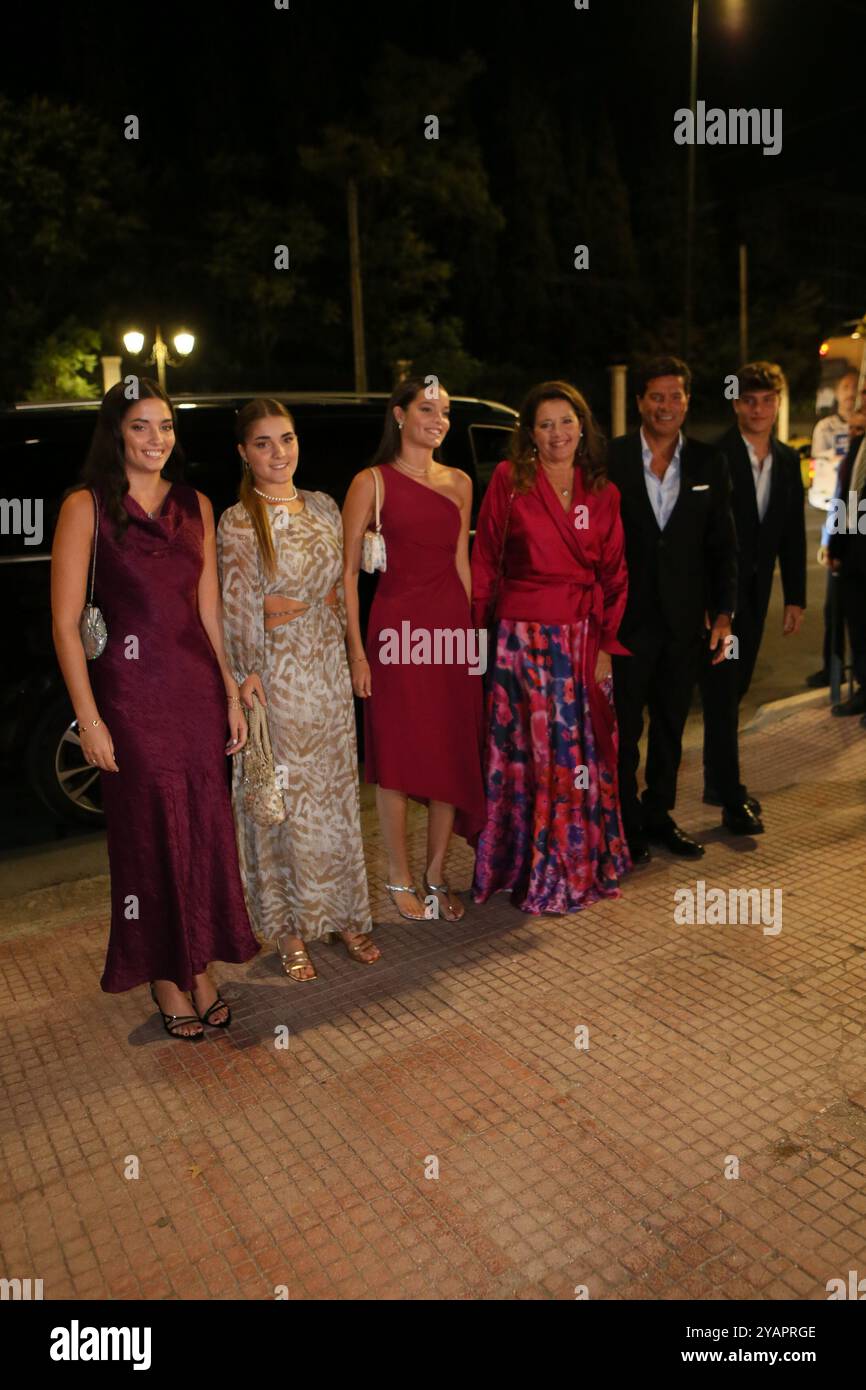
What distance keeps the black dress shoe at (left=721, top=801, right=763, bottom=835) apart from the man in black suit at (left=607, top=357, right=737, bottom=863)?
0.93ft

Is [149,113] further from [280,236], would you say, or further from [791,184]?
[791,184]

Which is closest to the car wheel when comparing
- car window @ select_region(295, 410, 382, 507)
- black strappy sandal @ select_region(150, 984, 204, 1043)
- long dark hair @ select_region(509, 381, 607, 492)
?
car window @ select_region(295, 410, 382, 507)

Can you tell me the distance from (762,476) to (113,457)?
3.17 m

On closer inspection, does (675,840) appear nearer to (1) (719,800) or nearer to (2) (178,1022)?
(1) (719,800)

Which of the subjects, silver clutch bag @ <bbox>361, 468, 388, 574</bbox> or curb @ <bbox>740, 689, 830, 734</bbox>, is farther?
curb @ <bbox>740, 689, 830, 734</bbox>

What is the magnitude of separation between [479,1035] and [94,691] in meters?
1.63

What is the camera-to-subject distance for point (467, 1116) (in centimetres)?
320

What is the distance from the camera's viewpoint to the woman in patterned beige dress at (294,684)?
3850 mm

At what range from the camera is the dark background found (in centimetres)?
2466

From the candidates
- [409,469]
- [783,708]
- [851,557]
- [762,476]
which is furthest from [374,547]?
[783,708]

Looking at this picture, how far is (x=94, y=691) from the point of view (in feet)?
11.8

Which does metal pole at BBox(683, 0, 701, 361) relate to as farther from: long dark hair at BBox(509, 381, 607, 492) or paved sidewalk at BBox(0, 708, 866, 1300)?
paved sidewalk at BBox(0, 708, 866, 1300)

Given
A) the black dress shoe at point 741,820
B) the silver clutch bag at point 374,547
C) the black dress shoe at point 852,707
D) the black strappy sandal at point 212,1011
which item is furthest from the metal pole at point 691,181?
the black strappy sandal at point 212,1011

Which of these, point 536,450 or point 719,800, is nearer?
point 536,450
